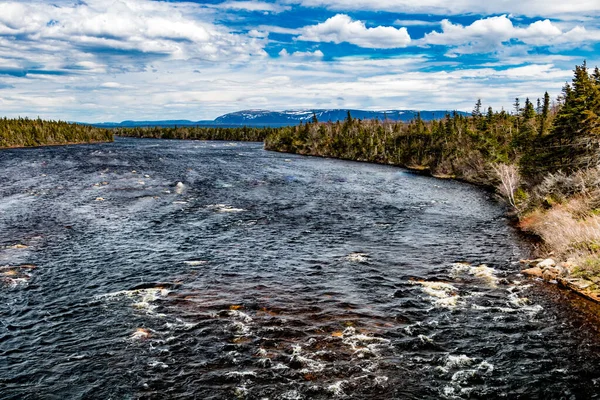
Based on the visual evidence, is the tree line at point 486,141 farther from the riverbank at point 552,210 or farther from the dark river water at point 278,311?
the dark river water at point 278,311

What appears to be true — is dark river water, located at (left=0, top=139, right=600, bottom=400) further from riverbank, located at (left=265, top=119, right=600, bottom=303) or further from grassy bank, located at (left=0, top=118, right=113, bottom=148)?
grassy bank, located at (left=0, top=118, right=113, bottom=148)

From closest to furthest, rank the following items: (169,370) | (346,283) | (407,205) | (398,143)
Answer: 1. (169,370)
2. (346,283)
3. (407,205)
4. (398,143)

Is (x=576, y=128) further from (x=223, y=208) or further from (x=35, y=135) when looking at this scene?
(x=35, y=135)

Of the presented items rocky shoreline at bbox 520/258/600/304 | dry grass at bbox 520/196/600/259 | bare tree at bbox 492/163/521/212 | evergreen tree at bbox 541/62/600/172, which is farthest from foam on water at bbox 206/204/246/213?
evergreen tree at bbox 541/62/600/172

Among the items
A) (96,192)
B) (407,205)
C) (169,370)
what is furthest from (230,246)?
(96,192)

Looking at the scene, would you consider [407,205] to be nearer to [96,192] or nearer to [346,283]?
[346,283]

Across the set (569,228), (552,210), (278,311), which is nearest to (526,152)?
(552,210)

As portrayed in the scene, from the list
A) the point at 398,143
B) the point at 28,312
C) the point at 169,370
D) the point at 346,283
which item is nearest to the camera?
the point at 169,370

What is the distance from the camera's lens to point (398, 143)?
12338cm

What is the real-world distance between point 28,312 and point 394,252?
23100 millimetres

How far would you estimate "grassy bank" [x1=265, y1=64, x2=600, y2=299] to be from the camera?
2783cm

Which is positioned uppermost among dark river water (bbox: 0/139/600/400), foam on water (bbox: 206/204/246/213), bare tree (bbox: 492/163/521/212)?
bare tree (bbox: 492/163/521/212)

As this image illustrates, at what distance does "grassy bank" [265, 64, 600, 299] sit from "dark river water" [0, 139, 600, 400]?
103 inches

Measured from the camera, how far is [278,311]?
2153cm
